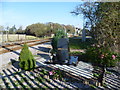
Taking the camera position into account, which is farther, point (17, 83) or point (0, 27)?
point (17, 83)

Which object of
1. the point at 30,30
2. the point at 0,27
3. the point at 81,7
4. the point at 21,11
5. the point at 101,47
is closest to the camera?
the point at 0,27

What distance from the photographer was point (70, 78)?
2.39m

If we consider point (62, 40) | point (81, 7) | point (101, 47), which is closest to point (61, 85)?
point (101, 47)

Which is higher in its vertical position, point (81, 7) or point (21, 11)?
point (81, 7)

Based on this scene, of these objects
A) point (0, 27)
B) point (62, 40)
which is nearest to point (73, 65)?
point (62, 40)

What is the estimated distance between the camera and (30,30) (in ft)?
10.4

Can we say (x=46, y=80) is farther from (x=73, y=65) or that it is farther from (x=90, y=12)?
(x=90, y=12)

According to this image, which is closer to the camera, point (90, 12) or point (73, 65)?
point (90, 12)

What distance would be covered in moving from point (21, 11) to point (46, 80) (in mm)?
1292

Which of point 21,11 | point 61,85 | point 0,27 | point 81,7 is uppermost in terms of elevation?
point 81,7

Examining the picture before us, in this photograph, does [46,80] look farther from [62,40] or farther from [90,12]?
[90,12]

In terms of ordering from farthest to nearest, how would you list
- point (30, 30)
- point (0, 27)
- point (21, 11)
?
1. point (30, 30)
2. point (21, 11)
3. point (0, 27)

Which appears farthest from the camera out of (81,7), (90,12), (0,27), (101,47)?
(81,7)

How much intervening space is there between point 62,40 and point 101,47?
1221mm
